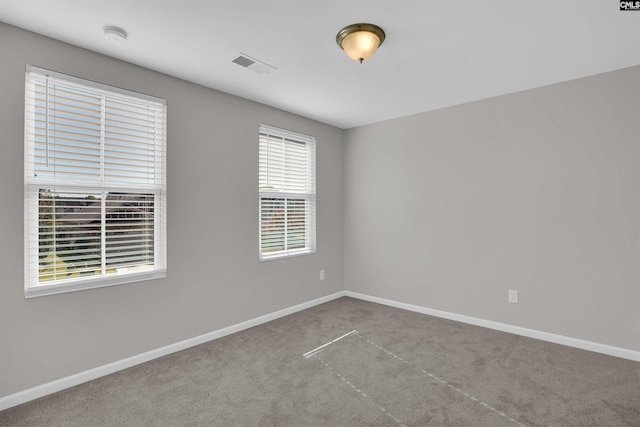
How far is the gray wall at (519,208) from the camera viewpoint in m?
2.85

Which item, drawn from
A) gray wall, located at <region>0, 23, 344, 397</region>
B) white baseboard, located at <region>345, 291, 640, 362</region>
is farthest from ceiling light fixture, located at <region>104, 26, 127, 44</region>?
white baseboard, located at <region>345, 291, 640, 362</region>

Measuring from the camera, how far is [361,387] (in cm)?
236

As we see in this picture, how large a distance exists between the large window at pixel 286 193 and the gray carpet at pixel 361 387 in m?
1.23

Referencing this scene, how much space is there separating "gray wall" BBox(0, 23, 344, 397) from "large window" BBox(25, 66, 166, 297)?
77mm

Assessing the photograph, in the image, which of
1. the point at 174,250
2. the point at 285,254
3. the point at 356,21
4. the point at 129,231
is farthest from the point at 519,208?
the point at 129,231

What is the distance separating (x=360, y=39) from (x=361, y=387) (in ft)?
8.17

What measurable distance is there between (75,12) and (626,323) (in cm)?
490

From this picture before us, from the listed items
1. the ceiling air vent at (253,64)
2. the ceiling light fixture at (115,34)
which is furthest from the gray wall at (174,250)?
the ceiling air vent at (253,64)

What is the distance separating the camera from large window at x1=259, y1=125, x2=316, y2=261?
3.83 meters

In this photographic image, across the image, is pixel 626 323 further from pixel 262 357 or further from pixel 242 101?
pixel 242 101

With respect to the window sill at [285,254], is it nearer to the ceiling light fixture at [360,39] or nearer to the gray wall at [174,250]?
the gray wall at [174,250]

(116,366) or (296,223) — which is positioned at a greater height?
(296,223)

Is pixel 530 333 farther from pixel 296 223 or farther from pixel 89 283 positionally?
pixel 89 283

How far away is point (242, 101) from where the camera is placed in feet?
11.6
